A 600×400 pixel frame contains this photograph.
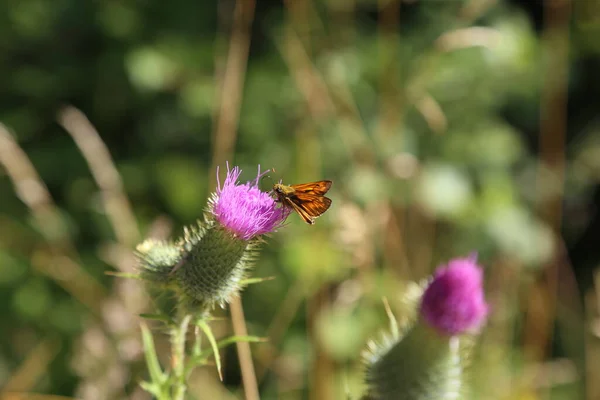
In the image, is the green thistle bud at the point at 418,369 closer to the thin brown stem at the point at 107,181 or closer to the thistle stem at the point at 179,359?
the thistle stem at the point at 179,359

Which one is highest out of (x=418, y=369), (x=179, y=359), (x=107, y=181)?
(x=107, y=181)

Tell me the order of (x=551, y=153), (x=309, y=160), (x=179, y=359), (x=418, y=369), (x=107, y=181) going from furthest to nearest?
(x=551, y=153), (x=309, y=160), (x=107, y=181), (x=418, y=369), (x=179, y=359)

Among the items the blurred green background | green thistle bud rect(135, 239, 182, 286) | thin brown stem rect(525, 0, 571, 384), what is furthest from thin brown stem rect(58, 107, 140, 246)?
thin brown stem rect(525, 0, 571, 384)

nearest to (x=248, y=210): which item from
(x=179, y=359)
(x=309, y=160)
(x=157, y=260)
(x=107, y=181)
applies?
(x=157, y=260)

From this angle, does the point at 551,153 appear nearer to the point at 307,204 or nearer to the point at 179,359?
the point at 307,204

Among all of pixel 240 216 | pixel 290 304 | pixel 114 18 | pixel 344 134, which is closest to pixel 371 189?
pixel 344 134

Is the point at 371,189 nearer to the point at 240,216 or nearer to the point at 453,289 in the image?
the point at 453,289

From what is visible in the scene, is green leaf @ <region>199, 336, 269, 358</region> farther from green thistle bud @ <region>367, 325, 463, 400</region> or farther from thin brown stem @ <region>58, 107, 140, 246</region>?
thin brown stem @ <region>58, 107, 140, 246</region>
